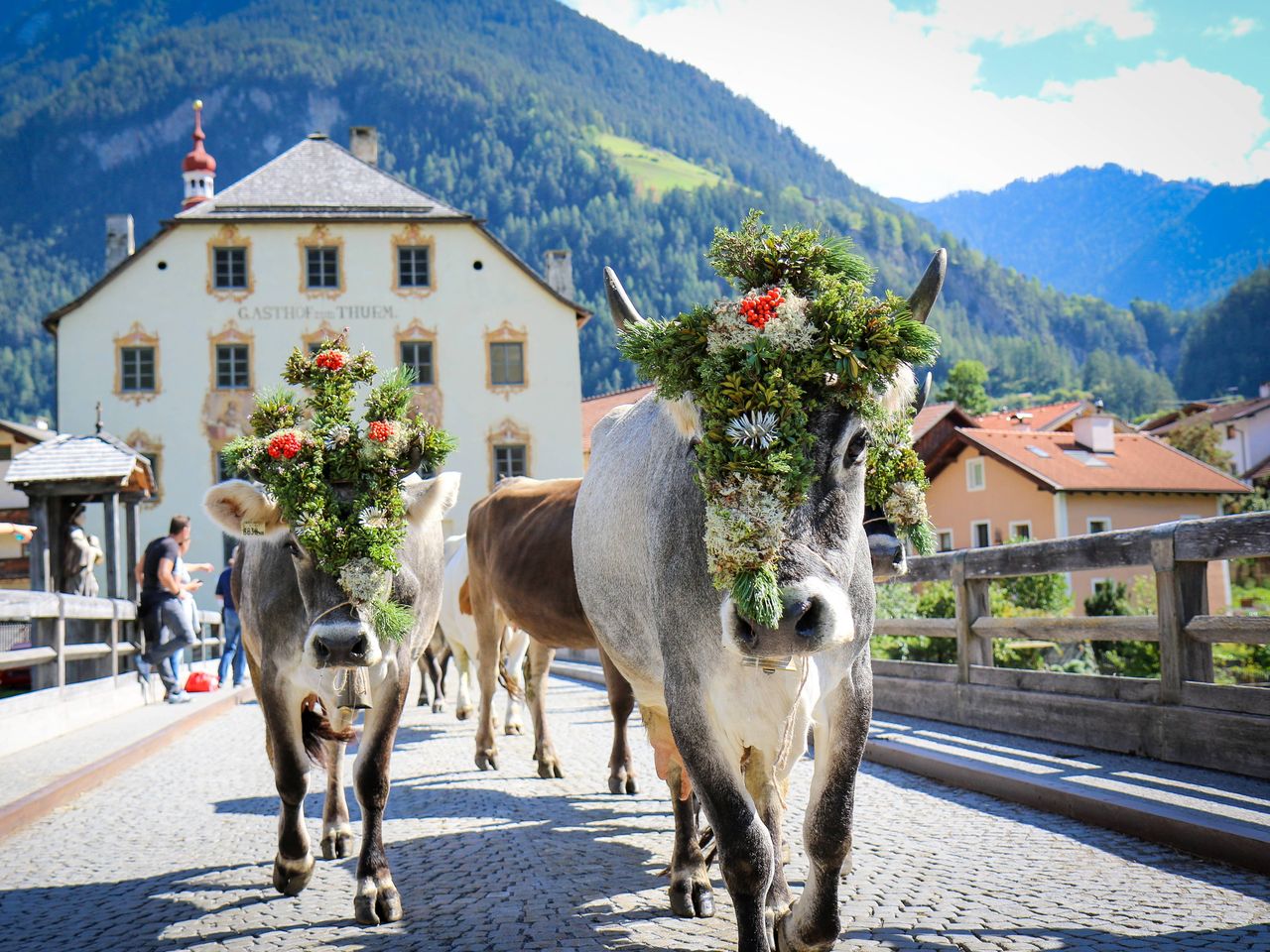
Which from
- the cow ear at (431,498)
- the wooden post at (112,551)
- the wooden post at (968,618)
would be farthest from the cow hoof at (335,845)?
the wooden post at (112,551)

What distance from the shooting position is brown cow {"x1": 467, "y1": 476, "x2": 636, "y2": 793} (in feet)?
24.5

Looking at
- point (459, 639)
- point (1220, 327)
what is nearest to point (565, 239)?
point (1220, 327)

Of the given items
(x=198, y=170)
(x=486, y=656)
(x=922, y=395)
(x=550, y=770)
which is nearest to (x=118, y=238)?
(x=198, y=170)

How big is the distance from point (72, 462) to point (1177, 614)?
1426 centimetres

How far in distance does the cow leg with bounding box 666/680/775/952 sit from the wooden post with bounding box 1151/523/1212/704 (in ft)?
12.4

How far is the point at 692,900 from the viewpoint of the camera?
485cm

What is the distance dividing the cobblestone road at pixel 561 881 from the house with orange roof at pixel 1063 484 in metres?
42.8

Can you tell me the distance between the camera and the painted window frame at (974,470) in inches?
2104

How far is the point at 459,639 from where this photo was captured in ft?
43.8

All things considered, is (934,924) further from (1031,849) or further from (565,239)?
(565,239)

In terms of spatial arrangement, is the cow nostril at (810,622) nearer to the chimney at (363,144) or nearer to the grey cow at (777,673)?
the grey cow at (777,673)

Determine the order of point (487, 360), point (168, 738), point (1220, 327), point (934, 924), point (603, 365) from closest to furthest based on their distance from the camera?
point (934, 924), point (168, 738), point (487, 360), point (603, 365), point (1220, 327)

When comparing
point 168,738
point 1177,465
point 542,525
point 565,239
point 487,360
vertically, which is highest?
point 565,239

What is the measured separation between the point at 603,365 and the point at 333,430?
143m
